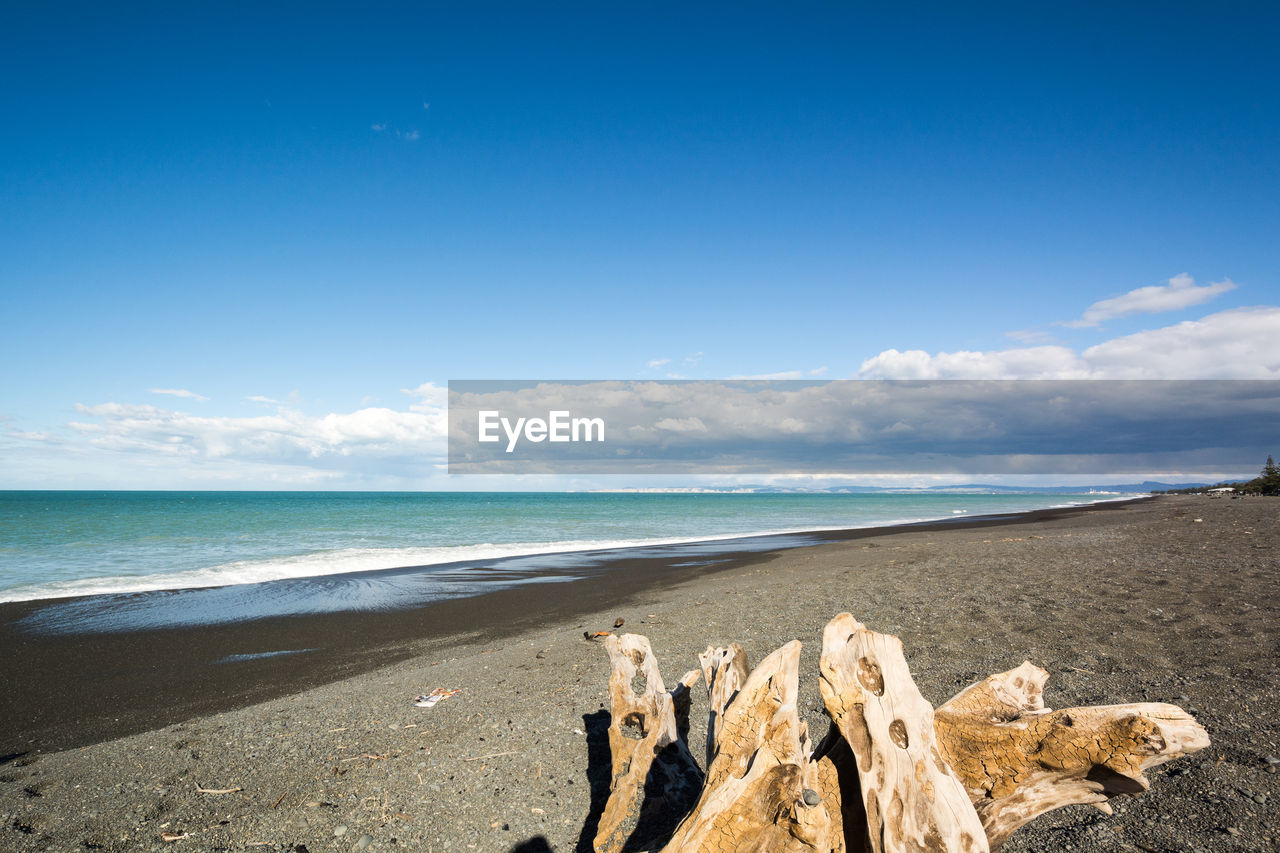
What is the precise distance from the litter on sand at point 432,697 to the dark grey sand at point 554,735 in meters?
0.17

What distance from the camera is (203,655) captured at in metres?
9.73

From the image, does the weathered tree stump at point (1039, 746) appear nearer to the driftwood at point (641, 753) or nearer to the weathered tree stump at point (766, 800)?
the weathered tree stump at point (766, 800)

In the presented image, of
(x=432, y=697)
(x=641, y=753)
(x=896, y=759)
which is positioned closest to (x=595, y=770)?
(x=641, y=753)

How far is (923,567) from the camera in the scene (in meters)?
14.1

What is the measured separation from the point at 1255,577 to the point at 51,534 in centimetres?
4319

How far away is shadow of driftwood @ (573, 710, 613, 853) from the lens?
13.5ft

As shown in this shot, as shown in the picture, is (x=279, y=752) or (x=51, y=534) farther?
(x=51, y=534)

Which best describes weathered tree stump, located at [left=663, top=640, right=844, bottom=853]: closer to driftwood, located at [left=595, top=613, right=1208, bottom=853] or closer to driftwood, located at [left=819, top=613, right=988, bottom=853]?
driftwood, located at [left=595, top=613, right=1208, bottom=853]

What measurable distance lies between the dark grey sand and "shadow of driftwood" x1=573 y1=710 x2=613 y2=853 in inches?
0.6

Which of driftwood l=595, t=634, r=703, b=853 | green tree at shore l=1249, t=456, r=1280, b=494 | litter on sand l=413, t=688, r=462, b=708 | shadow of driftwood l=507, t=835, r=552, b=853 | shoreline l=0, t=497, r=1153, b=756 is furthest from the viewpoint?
green tree at shore l=1249, t=456, r=1280, b=494

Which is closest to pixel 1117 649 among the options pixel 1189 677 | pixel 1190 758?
pixel 1189 677

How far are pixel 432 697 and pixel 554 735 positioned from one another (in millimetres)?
1872

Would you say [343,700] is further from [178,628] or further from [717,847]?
[178,628]

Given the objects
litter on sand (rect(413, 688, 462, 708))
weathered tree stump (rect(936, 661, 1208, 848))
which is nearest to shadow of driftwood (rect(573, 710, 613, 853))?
litter on sand (rect(413, 688, 462, 708))
